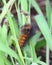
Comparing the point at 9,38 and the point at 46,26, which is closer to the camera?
the point at 46,26

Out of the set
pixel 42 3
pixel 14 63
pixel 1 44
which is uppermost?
pixel 42 3

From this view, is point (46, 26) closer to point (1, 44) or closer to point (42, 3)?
point (1, 44)

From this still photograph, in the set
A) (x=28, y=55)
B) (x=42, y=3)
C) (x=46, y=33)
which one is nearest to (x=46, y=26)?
(x=46, y=33)

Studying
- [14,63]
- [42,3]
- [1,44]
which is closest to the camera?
[1,44]

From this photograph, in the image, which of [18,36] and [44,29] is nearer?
[44,29]

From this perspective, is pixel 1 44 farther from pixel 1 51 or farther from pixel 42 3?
pixel 42 3

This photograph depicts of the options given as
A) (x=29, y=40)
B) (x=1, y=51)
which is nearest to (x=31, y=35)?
(x=29, y=40)

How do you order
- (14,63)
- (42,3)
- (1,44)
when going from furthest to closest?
1. (42,3)
2. (14,63)
3. (1,44)

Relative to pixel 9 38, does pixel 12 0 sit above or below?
above

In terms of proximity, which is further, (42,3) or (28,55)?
(42,3)
